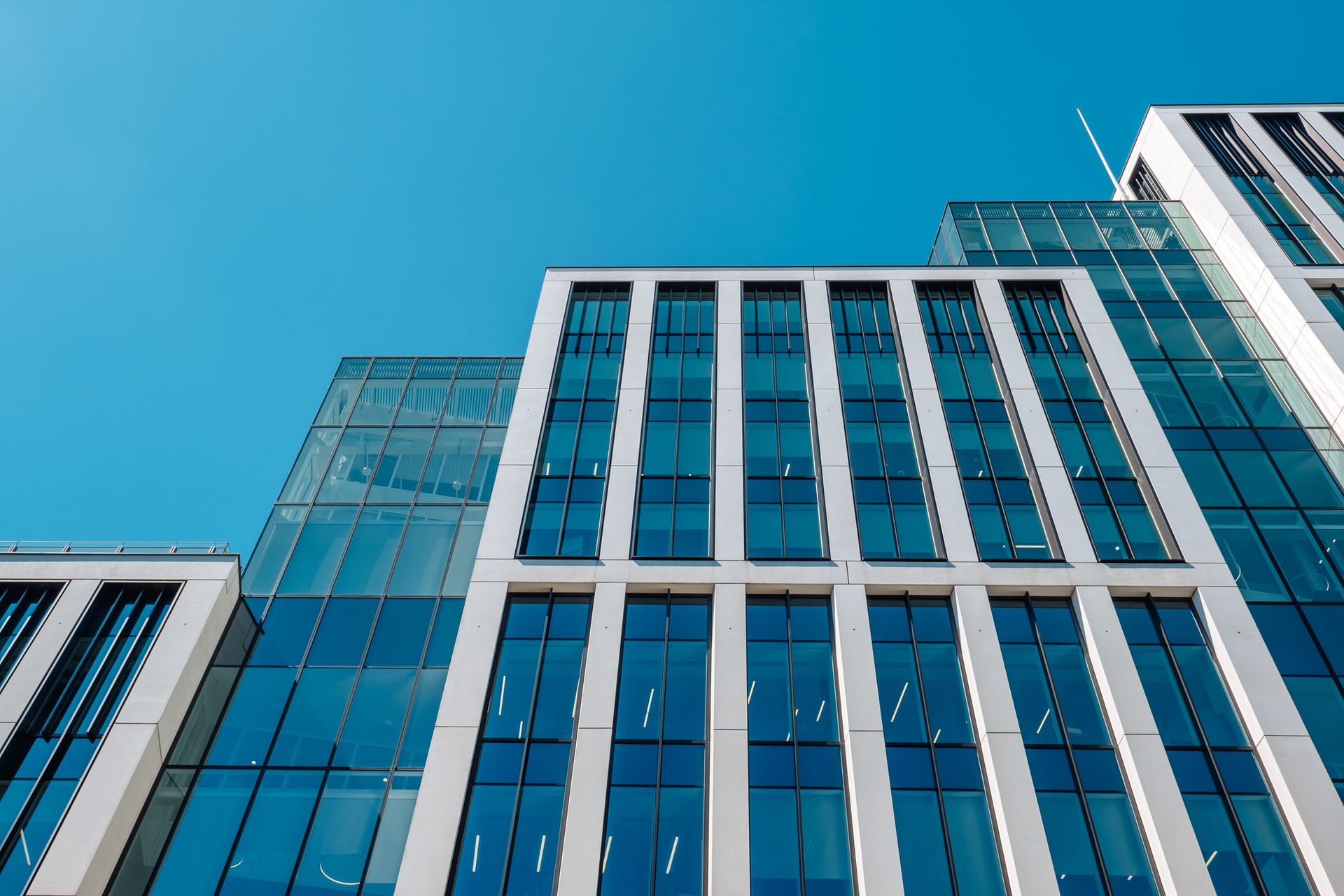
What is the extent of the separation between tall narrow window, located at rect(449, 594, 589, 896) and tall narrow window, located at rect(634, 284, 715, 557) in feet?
9.36

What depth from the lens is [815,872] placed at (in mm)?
17062

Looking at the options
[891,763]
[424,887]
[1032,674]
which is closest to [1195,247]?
[1032,674]

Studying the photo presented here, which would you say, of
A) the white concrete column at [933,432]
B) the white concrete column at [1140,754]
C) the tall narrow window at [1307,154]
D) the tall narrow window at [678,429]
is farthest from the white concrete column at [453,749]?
the tall narrow window at [1307,154]

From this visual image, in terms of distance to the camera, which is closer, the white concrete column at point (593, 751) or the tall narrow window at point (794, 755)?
the white concrete column at point (593, 751)

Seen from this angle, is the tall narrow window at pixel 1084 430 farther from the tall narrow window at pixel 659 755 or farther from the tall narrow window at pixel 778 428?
the tall narrow window at pixel 659 755

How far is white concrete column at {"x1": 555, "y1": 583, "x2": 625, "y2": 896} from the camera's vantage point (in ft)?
55.5

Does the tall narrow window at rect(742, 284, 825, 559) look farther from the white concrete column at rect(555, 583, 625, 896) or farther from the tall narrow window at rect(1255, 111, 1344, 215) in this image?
the tall narrow window at rect(1255, 111, 1344, 215)

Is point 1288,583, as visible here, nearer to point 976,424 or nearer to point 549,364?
point 976,424

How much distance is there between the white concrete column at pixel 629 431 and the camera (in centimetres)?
2297

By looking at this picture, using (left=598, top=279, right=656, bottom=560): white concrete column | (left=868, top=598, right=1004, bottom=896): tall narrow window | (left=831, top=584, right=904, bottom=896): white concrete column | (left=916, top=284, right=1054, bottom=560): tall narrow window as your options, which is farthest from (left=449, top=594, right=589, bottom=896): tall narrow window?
(left=916, top=284, right=1054, bottom=560): tall narrow window

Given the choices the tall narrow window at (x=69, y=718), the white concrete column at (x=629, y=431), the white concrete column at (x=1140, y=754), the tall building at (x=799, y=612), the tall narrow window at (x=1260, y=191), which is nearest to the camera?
the white concrete column at (x=1140, y=754)

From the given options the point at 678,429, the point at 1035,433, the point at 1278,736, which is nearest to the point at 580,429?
the point at 678,429

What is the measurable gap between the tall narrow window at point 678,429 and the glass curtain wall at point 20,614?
1380 centimetres

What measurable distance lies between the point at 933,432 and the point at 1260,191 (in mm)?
20067
